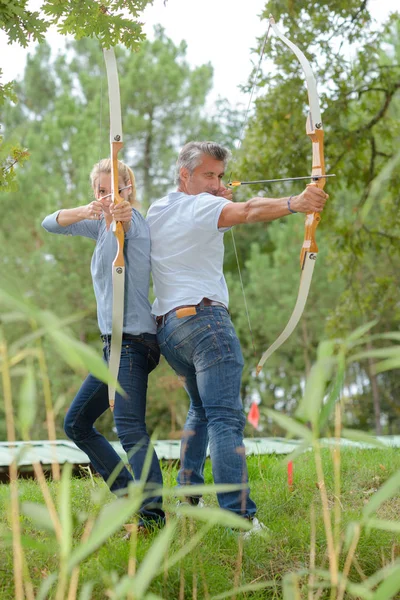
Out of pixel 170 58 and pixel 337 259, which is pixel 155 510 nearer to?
pixel 337 259

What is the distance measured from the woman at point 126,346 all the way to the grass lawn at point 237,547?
0.16 m

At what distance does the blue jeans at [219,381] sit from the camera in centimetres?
244

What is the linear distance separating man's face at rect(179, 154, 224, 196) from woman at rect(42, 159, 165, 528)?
0.19 metres

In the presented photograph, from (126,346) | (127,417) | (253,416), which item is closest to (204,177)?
(126,346)

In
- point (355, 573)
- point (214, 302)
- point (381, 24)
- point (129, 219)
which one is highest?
point (381, 24)

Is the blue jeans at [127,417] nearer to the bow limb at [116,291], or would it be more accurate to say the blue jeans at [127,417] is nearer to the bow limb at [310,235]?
the bow limb at [116,291]

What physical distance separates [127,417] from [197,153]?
879 millimetres

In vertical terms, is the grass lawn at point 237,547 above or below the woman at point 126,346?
below

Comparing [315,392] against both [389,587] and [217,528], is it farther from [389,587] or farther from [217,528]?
[217,528]

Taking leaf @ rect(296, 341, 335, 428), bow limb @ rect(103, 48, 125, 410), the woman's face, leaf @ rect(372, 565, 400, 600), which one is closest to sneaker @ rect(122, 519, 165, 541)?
bow limb @ rect(103, 48, 125, 410)

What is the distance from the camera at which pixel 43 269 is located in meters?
13.9

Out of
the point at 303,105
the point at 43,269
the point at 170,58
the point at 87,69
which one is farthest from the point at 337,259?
the point at 87,69

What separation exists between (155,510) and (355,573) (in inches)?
25.2

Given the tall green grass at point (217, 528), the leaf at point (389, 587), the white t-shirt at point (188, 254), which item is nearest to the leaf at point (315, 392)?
the tall green grass at point (217, 528)
